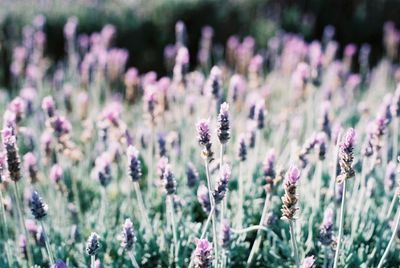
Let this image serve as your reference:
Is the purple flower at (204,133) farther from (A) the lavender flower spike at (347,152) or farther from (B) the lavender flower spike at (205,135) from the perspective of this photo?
(A) the lavender flower spike at (347,152)

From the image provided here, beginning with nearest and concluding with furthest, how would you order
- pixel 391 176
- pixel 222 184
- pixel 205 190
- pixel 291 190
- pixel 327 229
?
pixel 291 190 < pixel 222 184 < pixel 327 229 < pixel 205 190 < pixel 391 176

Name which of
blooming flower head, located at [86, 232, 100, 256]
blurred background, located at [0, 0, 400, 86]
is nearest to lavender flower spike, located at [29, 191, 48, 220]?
blooming flower head, located at [86, 232, 100, 256]

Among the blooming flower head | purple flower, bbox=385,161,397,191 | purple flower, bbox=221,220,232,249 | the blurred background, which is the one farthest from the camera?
the blurred background

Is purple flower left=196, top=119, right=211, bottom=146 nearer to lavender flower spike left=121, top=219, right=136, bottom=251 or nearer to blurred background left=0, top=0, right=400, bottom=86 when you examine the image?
lavender flower spike left=121, top=219, right=136, bottom=251

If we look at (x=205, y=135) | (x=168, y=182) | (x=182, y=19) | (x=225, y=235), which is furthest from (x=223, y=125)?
(x=182, y=19)

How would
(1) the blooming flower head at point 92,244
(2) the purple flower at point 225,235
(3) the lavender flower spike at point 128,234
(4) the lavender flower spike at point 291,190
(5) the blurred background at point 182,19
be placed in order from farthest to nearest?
(5) the blurred background at point 182,19, (2) the purple flower at point 225,235, (3) the lavender flower spike at point 128,234, (1) the blooming flower head at point 92,244, (4) the lavender flower spike at point 291,190

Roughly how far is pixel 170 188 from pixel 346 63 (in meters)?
3.99

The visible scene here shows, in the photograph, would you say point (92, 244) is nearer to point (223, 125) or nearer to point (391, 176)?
point (223, 125)

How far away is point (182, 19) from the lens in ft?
24.6

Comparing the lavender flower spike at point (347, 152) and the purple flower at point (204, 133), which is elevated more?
the purple flower at point (204, 133)

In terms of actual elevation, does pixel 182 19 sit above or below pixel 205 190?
above

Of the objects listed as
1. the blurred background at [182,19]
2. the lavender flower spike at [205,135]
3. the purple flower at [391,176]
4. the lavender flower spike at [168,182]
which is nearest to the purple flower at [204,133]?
→ the lavender flower spike at [205,135]

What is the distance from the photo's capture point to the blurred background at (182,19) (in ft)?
23.0

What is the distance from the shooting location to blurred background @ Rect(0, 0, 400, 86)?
23.0ft
